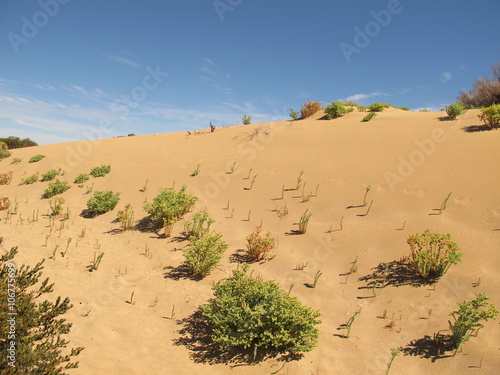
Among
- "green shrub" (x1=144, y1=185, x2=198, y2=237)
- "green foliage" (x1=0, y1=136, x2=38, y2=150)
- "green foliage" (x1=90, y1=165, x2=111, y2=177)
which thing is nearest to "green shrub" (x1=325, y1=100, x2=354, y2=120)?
"green shrub" (x1=144, y1=185, x2=198, y2=237)

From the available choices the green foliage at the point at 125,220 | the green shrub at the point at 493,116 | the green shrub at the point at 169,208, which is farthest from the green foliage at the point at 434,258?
the green shrub at the point at 493,116

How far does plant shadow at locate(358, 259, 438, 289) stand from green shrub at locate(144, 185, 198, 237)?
5.08 meters

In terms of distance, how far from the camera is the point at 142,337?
405 centimetres

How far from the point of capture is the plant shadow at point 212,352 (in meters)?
3.70

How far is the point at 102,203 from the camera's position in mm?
9414

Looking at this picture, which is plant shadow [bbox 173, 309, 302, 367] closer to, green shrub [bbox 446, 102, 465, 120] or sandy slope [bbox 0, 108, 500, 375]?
sandy slope [bbox 0, 108, 500, 375]

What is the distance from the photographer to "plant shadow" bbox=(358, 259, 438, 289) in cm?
491

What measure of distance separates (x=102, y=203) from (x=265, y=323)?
777 cm

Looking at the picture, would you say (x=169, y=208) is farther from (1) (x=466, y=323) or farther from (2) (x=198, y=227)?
(1) (x=466, y=323)

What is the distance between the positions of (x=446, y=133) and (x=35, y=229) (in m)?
14.4

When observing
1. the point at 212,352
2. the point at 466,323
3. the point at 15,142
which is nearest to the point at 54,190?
the point at 212,352

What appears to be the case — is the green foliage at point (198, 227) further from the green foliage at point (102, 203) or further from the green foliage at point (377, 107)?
the green foliage at point (377, 107)

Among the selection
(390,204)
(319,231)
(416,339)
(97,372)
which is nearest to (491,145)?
(390,204)

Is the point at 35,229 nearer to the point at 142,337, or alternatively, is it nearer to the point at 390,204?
the point at 142,337
